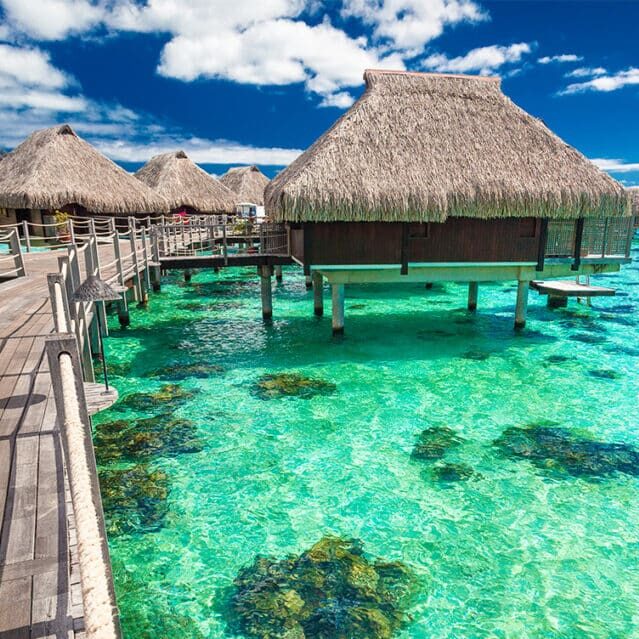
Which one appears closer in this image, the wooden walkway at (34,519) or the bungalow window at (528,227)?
the wooden walkway at (34,519)

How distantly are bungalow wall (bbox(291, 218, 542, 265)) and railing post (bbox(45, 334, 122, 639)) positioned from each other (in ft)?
32.9

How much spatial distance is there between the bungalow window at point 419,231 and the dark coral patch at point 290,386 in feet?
15.6

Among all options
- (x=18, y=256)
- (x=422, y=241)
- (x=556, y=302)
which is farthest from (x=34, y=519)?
(x=556, y=302)

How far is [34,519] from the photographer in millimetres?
3107

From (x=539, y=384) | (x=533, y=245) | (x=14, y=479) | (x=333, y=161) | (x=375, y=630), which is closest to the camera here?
(x=14, y=479)

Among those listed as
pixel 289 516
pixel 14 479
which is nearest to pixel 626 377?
pixel 289 516

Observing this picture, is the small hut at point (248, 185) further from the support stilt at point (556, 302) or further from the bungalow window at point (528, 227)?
the bungalow window at point (528, 227)

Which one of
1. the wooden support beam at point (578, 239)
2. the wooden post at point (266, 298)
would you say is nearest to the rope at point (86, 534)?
the wooden post at point (266, 298)

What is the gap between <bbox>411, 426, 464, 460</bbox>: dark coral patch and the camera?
7.86 meters

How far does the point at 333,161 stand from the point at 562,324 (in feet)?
32.5

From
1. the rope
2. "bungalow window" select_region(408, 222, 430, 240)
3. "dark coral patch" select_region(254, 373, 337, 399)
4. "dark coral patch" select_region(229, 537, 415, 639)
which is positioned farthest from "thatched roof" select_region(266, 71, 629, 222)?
the rope

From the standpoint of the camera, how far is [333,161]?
12.0 m

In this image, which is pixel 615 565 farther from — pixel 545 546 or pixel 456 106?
pixel 456 106

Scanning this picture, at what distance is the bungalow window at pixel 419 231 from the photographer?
1279 cm
